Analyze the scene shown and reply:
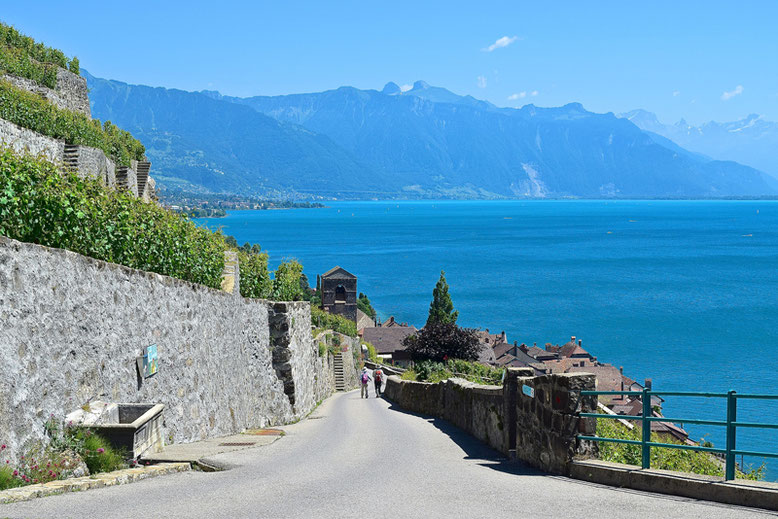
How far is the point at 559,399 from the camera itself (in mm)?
9953

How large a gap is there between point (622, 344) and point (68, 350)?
266 ft

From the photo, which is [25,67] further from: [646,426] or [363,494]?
[646,426]

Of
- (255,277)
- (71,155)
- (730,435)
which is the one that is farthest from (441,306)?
(730,435)

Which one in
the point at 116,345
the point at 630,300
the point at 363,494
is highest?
the point at 116,345

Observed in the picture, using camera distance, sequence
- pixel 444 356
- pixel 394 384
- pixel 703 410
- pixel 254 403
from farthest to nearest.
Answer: pixel 703 410 → pixel 444 356 → pixel 394 384 → pixel 254 403

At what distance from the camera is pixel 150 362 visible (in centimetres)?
1146

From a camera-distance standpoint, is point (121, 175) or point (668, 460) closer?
point (668, 460)

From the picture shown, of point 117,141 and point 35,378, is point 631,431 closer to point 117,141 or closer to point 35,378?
point 35,378

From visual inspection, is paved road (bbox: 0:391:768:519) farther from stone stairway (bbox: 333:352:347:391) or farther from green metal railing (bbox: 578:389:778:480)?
stone stairway (bbox: 333:352:347:391)

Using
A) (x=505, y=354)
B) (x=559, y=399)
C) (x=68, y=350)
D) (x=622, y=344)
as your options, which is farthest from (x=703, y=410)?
(x=68, y=350)

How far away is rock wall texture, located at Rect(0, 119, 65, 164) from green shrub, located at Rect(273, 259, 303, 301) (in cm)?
740

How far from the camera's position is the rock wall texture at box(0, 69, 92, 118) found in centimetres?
2661

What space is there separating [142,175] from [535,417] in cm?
2411

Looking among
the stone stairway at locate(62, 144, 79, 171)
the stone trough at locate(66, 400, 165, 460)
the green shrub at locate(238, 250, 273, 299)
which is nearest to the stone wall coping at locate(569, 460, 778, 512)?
the stone trough at locate(66, 400, 165, 460)
